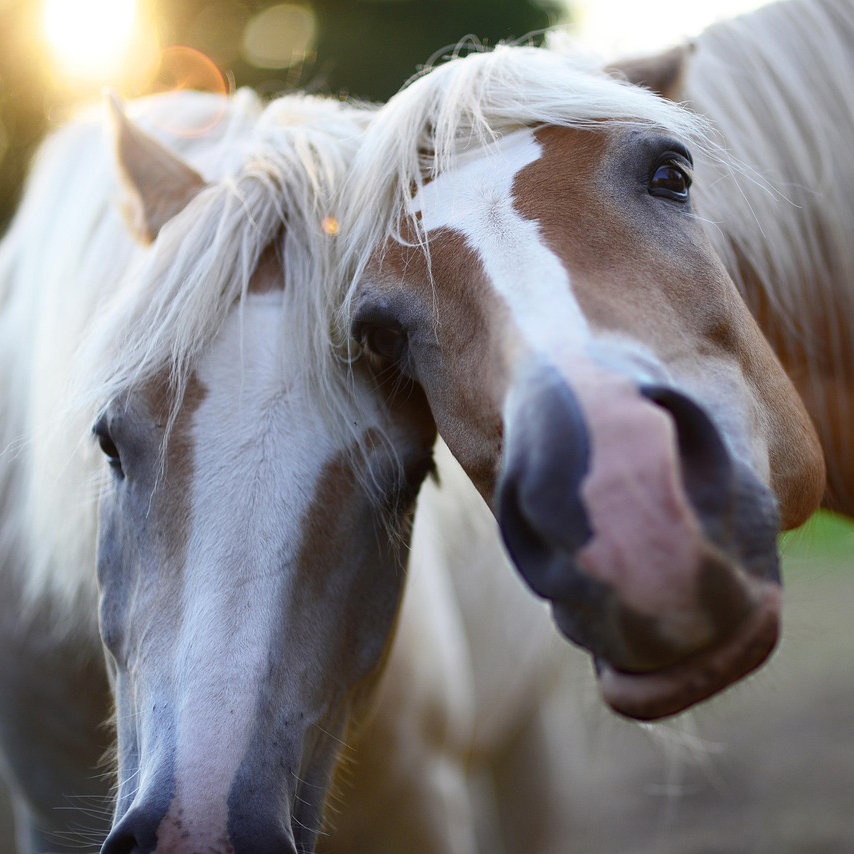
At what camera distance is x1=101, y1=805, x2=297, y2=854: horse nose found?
3.51ft

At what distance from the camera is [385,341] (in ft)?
4.33

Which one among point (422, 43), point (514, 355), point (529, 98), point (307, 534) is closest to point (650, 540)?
point (514, 355)

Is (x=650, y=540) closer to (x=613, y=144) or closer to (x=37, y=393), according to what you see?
(x=613, y=144)

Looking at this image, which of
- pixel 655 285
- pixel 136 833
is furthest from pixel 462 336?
pixel 136 833

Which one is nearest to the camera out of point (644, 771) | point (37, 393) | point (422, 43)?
point (37, 393)

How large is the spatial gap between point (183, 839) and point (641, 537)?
73cm

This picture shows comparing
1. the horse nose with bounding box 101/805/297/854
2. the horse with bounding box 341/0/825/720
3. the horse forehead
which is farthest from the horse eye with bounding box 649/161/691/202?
the horse nose with bounding box 101/805/297/854

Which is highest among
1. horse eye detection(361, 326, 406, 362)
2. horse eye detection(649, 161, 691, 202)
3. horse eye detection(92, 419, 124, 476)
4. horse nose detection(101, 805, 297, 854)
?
horse eye detection(649, 161, 691, 202)

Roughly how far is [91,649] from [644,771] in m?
3.91

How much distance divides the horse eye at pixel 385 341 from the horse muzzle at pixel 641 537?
15.6 inches

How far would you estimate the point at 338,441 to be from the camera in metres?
1.32

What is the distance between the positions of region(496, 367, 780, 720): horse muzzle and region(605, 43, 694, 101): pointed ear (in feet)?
3.01

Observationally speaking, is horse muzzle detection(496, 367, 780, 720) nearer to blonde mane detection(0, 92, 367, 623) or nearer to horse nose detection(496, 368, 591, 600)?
horse nose detection(496, 368, 591, 600)

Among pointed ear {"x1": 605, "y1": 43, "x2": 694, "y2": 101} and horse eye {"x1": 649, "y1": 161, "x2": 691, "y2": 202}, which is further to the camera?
pointed ear {"x1": 605, "y1": 43, "x2": 694, "y2": 101}
